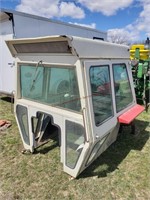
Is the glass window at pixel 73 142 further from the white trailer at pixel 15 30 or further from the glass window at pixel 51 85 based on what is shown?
the white trailer at pixel 15 30

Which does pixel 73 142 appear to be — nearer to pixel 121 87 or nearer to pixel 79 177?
pixel 79 177

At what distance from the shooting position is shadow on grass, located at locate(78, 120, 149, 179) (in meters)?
2.76

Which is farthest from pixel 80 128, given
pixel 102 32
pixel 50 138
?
pixel 102 32

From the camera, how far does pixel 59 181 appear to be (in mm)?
2572

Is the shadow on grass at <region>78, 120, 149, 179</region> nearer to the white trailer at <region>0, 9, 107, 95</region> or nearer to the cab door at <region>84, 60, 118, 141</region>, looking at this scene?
the cab door at <region>84, 60, 118, 141</region>

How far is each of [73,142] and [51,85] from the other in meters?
0.87

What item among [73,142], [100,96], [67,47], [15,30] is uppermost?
[15,30]

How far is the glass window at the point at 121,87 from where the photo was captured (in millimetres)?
2979

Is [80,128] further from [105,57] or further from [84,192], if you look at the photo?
[105,57]

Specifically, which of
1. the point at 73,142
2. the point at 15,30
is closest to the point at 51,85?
the point at 73,142

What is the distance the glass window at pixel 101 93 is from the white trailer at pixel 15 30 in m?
3.35

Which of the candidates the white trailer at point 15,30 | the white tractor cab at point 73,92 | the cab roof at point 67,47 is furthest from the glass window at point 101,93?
the white trailer at point 15,30

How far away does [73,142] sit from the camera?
2508 mm

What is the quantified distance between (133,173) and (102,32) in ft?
22.0
